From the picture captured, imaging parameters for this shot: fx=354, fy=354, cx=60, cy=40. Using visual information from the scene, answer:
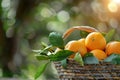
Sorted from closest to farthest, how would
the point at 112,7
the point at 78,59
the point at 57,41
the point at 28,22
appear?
1. the point at 78,59
2. the point at 57,41
3. the point at 112,7
4. the point at 28,22

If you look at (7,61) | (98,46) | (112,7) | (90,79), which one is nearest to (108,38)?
(98,46)

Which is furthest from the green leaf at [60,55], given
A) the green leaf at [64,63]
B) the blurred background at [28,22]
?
the blurred background at [28,22]

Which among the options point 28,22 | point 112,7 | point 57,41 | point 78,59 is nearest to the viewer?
point 78,59

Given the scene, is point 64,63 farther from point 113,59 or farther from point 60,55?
point 113,59

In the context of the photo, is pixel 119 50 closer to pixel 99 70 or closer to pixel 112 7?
pixel 99 70

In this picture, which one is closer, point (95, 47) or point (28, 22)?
point (95, 47)

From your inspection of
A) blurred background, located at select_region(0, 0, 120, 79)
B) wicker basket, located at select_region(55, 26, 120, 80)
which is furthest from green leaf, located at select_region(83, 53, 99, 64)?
blurred background, located at select_region(0, 0, 120, 79)

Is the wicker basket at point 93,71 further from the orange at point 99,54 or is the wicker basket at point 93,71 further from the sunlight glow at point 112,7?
A: the sunlight glow at point 112,7

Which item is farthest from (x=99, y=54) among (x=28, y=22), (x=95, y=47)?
(x=28, y=22)

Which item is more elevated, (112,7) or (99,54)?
(112,7)
